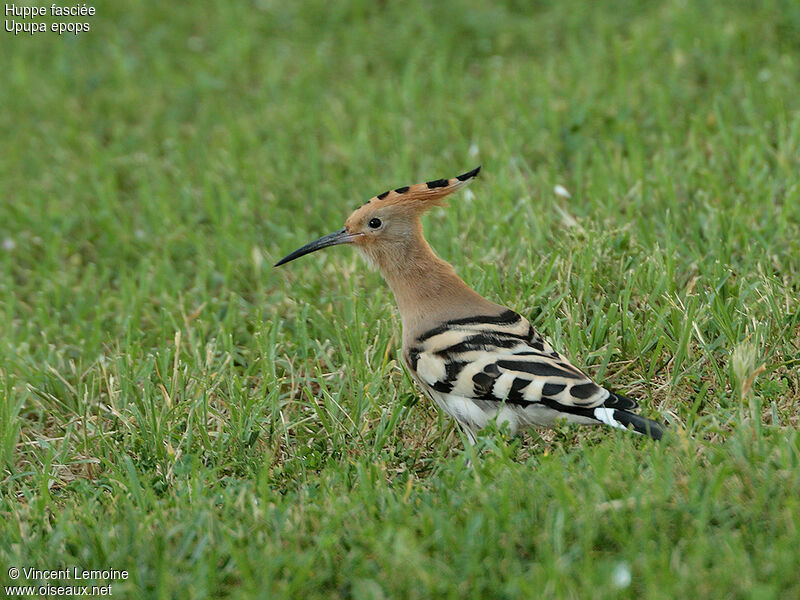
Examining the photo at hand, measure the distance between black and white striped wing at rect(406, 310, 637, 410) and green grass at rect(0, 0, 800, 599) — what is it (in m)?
0.16

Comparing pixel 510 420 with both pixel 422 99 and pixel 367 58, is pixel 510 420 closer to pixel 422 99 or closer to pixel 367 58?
pixel 422 99

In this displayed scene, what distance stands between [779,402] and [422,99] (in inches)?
157

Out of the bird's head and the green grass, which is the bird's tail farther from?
the bird's head

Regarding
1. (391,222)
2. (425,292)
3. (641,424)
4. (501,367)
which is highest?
(391,222)

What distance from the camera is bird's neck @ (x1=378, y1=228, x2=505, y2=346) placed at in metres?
3.71

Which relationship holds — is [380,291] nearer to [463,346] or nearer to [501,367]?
[463,346]

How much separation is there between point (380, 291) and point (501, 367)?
3.78 feet

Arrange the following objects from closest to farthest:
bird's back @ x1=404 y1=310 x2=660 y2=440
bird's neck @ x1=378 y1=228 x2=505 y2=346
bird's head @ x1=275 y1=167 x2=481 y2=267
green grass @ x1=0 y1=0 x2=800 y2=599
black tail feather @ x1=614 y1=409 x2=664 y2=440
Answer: green grass @ x1=0 y1=0 x2=800 y2=599 < black tail feather @ x1=614 y1=409 x2=664 y2=440 < bird's back @ x1=404 y1=310 x2=660 y2=440 < bird's neck @ x1=378 y1=228 x2=505 y2=346 < bird's head @ x1=275 y1=167 x2=481 y2=267

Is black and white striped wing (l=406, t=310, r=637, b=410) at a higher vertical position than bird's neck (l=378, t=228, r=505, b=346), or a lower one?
lower

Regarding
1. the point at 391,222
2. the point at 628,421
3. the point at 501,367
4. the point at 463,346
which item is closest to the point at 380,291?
the point at 391,222

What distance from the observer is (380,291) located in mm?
4395

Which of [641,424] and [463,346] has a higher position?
[463,346]

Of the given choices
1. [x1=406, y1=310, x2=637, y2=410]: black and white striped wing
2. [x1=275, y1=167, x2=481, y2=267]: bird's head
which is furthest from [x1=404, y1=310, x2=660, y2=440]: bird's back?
[x1=275, y1=167, x2=481, y2=267]: bird's head

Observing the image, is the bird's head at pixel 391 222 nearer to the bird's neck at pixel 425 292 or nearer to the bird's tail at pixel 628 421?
the bird's neck at pixel 425 292
